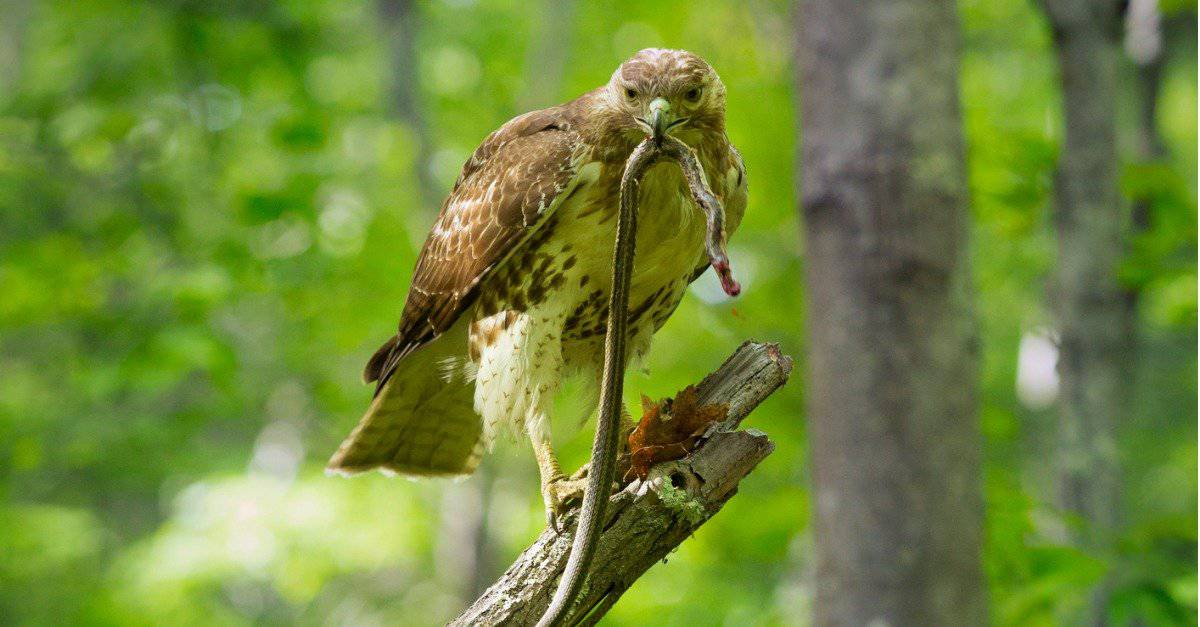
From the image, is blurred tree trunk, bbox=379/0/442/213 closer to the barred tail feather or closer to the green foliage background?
the green foliage background

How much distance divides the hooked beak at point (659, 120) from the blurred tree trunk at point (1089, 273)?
3.93 m

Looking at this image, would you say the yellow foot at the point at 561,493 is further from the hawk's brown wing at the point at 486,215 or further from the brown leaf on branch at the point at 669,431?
the hawk's brown wing at the point at 486,215

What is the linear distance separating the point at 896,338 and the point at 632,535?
2.23 metres

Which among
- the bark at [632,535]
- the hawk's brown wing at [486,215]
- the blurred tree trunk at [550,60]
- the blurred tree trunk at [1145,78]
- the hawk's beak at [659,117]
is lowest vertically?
the bark at [632,535]

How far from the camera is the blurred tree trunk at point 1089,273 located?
5.29 m

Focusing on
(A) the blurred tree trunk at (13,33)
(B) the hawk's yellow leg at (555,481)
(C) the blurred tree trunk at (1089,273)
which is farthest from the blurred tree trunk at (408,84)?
(B) the hawk's yellow leg at (555,481)

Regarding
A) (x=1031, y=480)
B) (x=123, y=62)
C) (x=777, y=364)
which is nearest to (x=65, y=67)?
(x=123, y=62)

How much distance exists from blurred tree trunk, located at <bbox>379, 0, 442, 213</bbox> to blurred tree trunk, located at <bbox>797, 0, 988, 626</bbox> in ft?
16.4

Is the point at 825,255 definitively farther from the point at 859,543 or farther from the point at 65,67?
the point at 65,67

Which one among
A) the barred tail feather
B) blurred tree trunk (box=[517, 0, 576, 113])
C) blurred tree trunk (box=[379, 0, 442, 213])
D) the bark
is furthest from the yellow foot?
blurred tree trunk (box=[517, 0, 576, 113])

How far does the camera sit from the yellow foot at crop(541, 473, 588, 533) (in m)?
2.51

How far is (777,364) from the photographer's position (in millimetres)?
2336

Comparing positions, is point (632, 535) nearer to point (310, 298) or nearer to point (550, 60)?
point (310, 298)

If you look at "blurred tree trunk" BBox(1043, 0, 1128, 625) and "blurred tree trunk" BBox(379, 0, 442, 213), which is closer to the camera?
"blurred tree trunk" BBox(1043, 0, 1128, 625)
